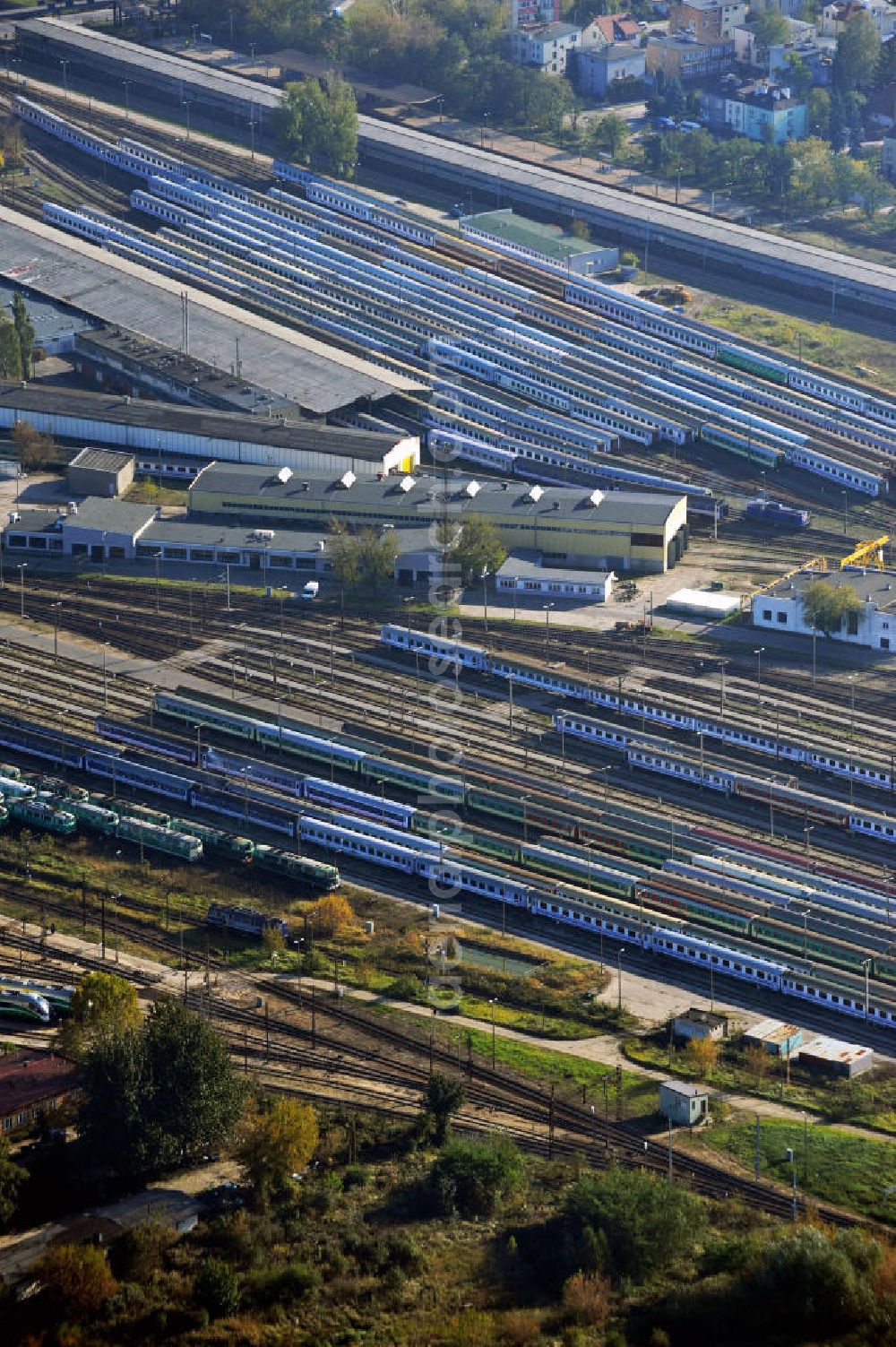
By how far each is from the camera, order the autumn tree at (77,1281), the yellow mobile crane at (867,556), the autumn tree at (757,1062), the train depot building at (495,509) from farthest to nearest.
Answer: the train depot building at (495,509)
the yellow mobile crane at (867,556)
the autumn tree at (757,1062)
the autumn tree at (77,1281)

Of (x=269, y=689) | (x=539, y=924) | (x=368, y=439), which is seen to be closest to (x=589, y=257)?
(x=368, y=439)

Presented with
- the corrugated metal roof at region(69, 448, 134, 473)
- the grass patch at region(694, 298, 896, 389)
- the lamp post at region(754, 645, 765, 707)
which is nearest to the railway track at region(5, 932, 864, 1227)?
the lamp post at region(754, 645, 765, 707)

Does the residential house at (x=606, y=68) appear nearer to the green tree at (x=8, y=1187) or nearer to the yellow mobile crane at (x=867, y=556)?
the yellow mobile crane at (x=867, y=556)

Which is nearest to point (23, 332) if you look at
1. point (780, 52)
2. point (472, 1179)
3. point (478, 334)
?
point (478, 334)

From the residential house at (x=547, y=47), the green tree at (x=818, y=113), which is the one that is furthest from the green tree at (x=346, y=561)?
the residential house at (x=547, y=47)

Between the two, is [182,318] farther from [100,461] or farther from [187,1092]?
→ [187,1092]

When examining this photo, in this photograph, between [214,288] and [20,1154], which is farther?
[214,288]

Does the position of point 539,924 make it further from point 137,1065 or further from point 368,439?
point 368,439

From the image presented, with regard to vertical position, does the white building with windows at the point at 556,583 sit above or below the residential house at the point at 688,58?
below
